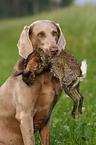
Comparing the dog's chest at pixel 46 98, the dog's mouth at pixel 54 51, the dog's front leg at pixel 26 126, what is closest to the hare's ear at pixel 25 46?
the dog's mouth at pixel 54 51

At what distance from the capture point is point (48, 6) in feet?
164

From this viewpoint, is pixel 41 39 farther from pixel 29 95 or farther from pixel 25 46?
pixel 29 95

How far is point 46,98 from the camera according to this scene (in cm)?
301

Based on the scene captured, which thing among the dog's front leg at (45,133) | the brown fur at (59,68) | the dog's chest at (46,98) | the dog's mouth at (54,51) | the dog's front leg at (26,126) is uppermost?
the dog's mouth at (54,51)

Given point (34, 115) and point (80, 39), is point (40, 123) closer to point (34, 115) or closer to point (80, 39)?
point (34, 115)

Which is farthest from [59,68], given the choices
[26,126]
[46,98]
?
[26,126]

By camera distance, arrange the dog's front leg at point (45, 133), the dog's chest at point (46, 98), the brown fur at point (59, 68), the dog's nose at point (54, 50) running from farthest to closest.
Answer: the dog's front leg at point (45, 133) < the dog's chest at point (46, 98) < the dog's nose at point (54, 50) < the brown fur at point (59, 68)

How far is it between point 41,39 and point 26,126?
3.33ft

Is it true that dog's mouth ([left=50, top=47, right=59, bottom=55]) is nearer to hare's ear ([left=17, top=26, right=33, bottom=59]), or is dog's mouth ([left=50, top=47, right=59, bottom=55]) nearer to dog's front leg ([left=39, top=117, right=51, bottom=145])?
hare's ear ([left=17, top=26, right=33, bottom=59])

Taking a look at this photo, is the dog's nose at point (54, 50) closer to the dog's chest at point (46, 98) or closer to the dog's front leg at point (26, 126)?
the dog's chest at point (46, 98)

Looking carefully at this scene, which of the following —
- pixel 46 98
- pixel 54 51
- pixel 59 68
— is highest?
pixel 54 51

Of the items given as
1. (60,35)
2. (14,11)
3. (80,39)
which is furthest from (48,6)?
(60,35)

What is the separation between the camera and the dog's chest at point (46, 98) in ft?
9.85

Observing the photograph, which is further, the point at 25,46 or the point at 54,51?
the point at 25,46
